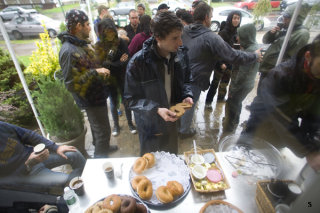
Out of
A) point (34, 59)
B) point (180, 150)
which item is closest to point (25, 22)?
point (34, 59)

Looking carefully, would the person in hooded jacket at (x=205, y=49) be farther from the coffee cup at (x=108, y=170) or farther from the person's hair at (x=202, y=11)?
the coffee cup at (x=108, y=170)

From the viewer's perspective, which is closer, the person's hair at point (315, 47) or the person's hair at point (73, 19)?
the person's hair at point (315, 47)

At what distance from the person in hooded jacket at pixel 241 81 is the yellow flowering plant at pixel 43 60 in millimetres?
3095

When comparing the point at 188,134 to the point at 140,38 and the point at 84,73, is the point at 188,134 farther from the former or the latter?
the point at 84,73

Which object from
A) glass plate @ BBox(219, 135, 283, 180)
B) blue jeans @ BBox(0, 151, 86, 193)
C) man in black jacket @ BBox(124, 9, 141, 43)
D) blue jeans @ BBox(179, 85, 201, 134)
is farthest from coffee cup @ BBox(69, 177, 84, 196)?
man in black jacket @ BBox(124, 9, 141, 43)

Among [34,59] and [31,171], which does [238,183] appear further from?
[34,59]

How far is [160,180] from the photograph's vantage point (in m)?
1.32

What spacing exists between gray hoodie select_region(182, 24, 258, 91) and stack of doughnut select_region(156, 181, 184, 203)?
5.62 ft

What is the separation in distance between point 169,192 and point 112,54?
215 cm

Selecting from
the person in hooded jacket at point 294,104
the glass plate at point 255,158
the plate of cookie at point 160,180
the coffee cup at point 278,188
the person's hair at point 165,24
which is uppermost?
the person's hair at point 165,24

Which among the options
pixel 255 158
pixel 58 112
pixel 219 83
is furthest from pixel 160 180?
pixel 219 83

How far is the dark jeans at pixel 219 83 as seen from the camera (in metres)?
3.83

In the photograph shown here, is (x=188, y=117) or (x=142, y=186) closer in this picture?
(x=142, y=186)

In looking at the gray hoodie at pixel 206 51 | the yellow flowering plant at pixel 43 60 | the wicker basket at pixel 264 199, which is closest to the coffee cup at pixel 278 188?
the wicker basket at pixel 264 199
